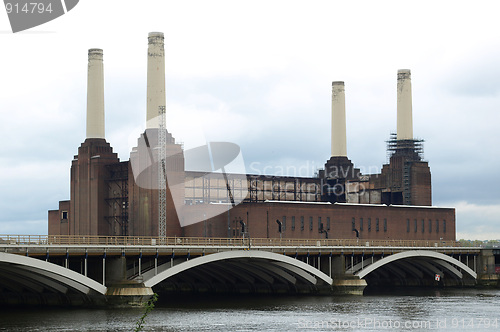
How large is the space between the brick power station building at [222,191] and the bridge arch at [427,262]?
12.0 meters

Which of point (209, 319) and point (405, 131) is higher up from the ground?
point (405, 131)

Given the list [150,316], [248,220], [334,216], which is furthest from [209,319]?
[334,216]

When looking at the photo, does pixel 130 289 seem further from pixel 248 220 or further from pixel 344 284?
pixel 248 220

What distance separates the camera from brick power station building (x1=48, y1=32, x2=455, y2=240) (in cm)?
11212

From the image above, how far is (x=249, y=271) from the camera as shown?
3809 inches

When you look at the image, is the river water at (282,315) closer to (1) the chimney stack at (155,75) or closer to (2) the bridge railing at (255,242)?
(2) the bridge railing at (255,242)

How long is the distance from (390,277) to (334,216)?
11.6 meters

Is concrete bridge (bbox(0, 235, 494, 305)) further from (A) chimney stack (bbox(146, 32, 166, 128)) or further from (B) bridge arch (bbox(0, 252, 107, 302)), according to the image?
(A) chimney stack (bbox(146, 32, 166, 128))

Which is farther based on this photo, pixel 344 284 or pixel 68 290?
pixel 344 284

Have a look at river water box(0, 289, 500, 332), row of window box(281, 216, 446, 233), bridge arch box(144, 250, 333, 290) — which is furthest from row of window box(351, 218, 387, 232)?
river water box(0, 289, 500, 332)

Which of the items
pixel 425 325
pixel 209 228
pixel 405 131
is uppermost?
pixel 405 131

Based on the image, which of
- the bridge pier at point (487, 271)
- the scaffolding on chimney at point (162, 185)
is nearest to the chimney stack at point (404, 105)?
the bridge pier at point (487, 271)

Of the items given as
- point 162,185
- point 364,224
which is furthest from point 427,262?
point 162,185

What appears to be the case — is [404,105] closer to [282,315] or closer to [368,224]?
[368,224]
